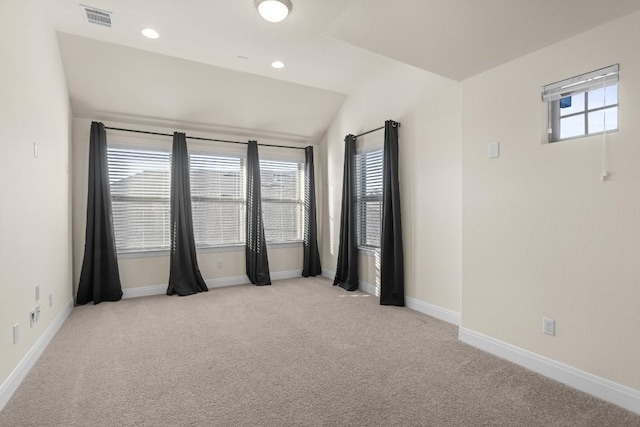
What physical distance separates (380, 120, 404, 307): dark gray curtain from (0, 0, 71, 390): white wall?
3409 mm

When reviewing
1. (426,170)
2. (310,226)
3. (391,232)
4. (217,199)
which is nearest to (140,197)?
(217,199)

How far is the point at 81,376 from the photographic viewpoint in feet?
7.93

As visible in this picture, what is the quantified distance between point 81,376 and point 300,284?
3213 mm

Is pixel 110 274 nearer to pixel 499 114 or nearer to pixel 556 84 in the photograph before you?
pixel 499 114

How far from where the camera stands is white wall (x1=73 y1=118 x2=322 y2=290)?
4.38 m

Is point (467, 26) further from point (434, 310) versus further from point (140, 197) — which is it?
point (140, 197)

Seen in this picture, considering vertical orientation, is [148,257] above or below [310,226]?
below

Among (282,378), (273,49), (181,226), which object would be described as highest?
(273,49)

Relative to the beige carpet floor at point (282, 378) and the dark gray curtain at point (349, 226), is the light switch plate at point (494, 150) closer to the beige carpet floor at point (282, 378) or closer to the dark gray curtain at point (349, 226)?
the beige carpet floor at point (282, 378)

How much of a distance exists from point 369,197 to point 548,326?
281 centimetres

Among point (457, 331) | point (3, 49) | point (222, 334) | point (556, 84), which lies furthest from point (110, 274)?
point (556, 84)

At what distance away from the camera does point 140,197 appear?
4797mm

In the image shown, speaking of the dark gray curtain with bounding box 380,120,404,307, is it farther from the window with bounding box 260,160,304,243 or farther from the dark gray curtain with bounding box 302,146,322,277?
the window with bounding box 260,160,304,243

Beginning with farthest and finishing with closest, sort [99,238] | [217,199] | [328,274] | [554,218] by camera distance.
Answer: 1. [328,274]
2. [217,199]
3. [99,238]
4. [554,218]
